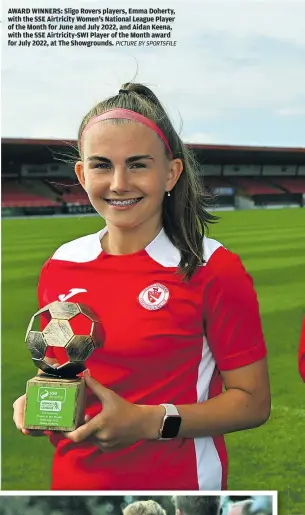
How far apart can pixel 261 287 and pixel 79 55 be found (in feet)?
3.19

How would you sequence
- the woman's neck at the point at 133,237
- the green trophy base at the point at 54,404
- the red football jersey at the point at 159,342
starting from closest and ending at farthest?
the green trophy base at the point at 54,404 → the red football jersey at the point at 159,342 → the woman's neck at the point at 133,237

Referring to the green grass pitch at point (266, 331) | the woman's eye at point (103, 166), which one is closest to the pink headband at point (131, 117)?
the woman's eye at point (103, 166)

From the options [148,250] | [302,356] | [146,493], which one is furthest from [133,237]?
[146,493]

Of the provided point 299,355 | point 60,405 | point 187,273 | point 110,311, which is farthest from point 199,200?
point 60,405

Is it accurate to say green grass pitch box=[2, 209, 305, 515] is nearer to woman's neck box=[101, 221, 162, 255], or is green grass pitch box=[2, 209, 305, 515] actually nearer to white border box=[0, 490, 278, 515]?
white border box=[0, 490, 278, 515]

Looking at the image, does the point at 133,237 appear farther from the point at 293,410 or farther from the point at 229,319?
the point at 293,410

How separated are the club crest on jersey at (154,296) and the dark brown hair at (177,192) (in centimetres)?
9

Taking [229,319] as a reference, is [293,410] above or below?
below

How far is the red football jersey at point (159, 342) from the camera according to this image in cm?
192

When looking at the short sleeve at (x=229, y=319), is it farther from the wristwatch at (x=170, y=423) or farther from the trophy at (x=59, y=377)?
the trophy at (x=59, y=377)

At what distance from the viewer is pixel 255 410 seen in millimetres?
1952

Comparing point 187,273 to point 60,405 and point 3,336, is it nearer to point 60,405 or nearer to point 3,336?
point 60,405

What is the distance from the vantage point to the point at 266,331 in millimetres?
2127

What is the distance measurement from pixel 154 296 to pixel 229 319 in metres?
0.23
